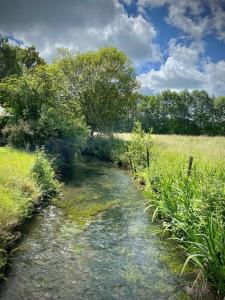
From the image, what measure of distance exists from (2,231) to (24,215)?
2.68 metres

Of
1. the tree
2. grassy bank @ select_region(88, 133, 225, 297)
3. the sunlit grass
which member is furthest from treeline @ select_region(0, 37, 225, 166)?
grassy bank @ select_region(88, 133, 225, 297)

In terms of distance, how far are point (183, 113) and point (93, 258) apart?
92177mm

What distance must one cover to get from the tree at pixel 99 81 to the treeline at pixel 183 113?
42.9 metres

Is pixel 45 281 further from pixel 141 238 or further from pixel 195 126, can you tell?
pixel 195 126

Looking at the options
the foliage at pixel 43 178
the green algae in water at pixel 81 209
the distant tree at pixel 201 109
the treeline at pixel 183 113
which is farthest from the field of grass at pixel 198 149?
the distant tree at pixel 201 109

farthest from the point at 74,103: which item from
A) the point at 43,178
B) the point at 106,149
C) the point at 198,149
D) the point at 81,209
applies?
the point at 81,209

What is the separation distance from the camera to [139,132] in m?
26.7

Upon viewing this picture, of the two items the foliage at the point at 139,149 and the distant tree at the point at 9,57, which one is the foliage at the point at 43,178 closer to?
the foliage at the point at 139,149

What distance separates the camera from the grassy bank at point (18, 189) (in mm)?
10883

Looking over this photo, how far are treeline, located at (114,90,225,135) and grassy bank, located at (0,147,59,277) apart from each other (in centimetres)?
7360

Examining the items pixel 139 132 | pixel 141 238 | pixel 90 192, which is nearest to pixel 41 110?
pixel 139 132

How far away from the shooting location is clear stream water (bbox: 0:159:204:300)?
8.55 m

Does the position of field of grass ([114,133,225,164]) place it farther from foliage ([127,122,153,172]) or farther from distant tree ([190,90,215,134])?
distant tree ([190,90,215,134])

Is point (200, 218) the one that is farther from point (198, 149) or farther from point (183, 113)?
point (183, 113)
